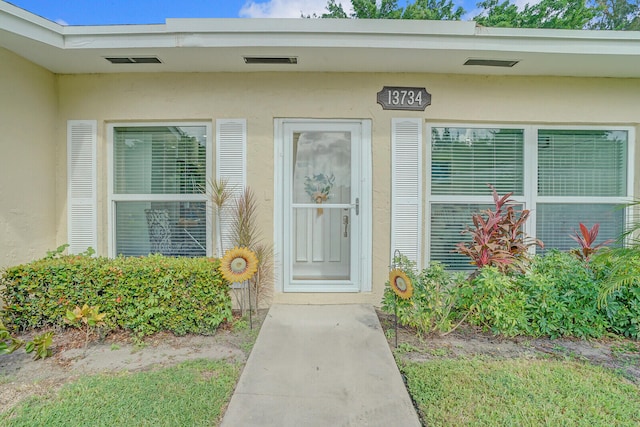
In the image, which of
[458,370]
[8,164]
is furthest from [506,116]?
[8,164]

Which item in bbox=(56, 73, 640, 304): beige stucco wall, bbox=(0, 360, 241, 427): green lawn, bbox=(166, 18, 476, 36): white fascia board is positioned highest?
bbox=(166, 18, 476, 36): white fascia board

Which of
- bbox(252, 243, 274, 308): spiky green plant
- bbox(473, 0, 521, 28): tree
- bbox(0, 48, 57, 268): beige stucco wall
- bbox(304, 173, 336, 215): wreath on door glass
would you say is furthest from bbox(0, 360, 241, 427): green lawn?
bbox(473, 0, 521, 28): tree

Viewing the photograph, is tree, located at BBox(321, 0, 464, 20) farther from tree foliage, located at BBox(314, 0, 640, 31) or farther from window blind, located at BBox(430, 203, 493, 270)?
window blind, located at BBox(430, 203, 493, 270)

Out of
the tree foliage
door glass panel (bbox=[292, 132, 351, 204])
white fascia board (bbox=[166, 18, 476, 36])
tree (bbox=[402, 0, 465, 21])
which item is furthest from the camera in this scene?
tree (bbox=[402, 0, 465, 21])

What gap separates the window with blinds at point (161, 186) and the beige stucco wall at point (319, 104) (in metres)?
0.16

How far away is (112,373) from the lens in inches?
91.7

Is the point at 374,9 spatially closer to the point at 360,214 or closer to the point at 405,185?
the point at 405,185

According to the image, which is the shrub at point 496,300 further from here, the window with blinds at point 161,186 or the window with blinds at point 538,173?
the window with blinds at point 161,186

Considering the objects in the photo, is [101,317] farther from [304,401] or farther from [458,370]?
[458,370]

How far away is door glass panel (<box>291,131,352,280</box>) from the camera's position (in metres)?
3.61

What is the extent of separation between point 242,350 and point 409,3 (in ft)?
49.8

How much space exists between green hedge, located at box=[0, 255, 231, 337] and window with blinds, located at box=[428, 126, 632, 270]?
2.68m

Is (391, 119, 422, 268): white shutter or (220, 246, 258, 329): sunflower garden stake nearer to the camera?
(220, 246, 258, 329): sunflower garden stake

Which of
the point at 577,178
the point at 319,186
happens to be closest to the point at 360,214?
the point at 319,186
